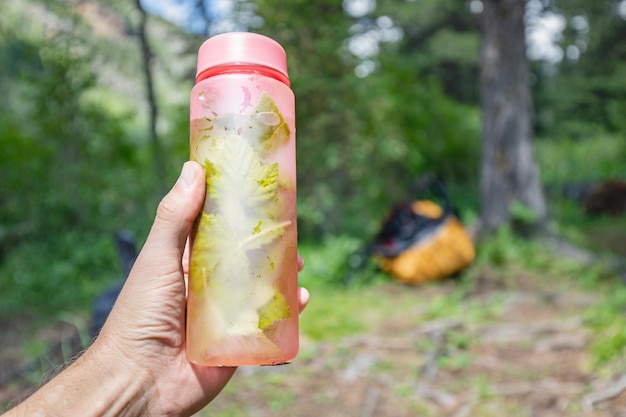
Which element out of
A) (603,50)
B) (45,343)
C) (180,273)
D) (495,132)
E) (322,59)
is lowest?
(45,343)

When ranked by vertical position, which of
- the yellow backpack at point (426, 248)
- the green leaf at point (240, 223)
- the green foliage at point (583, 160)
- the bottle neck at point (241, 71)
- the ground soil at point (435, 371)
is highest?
the green foliage at point (583, 160)

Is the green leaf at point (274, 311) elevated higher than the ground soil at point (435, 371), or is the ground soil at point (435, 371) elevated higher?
the green leaf at point (274, 311)

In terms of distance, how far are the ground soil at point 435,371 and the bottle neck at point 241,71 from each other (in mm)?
1829

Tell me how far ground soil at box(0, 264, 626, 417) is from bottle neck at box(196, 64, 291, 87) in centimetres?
183

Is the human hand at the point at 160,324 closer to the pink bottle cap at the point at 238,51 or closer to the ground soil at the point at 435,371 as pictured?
the pink bottle cap at the point at 238,51

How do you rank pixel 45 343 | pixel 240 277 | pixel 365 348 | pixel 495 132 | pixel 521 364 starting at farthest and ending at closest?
pixel 495 132, pixel 45 343, pixel 365 348, pixel 521 364, pixel 240 277

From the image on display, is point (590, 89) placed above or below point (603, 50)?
below

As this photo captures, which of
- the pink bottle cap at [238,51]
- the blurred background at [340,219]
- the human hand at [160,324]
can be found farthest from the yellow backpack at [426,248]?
the pink bottle cap at [238,51]

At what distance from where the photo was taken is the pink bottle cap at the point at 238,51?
1.10m

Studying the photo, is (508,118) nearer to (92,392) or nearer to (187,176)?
(187,176)

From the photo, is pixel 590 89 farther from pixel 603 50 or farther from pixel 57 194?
pixel 57 194

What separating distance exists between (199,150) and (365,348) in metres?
2.41

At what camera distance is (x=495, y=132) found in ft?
19.4

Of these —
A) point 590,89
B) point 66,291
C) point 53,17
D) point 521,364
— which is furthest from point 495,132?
point 590,89
